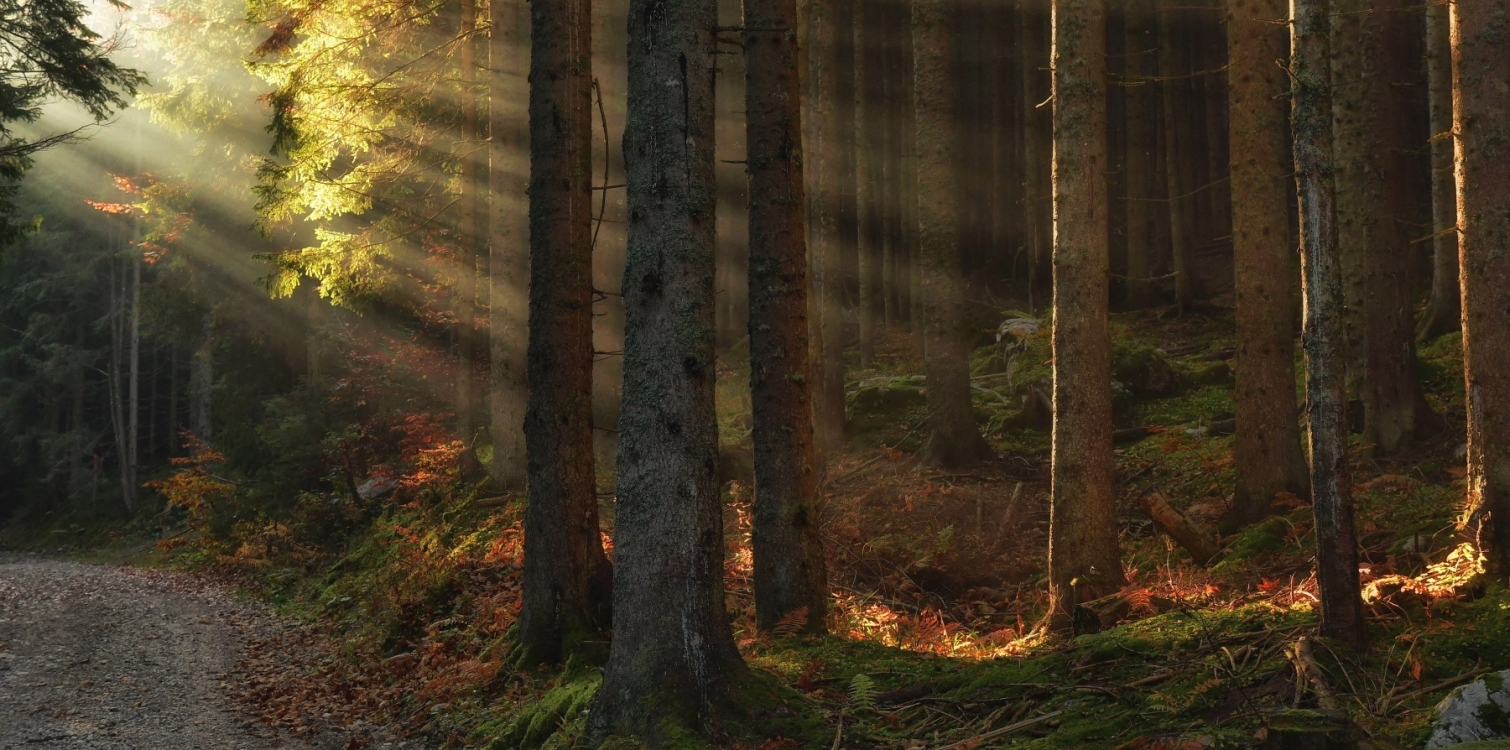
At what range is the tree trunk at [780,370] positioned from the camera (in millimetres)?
8469

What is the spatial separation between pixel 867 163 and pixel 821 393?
6043mm

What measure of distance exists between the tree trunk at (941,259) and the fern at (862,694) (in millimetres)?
7891

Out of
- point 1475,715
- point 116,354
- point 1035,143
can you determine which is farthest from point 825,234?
point 116,354

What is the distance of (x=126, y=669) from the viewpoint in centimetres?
1214

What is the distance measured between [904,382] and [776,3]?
10.4m

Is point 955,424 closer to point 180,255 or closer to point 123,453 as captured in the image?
point 180,255

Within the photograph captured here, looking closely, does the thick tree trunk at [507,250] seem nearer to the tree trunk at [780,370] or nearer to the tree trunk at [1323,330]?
the tree trunk at [780,370]

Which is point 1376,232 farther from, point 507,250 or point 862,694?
point 507,250

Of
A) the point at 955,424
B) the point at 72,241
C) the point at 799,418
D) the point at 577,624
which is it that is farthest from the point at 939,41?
the point at 72,241

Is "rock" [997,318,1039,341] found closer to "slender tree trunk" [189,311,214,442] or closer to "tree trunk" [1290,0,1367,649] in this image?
"tree trunk" [1290,0,1367,649]

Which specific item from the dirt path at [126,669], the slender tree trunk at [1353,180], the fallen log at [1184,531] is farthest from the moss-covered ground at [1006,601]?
the slender tree trunk at [1353,180]

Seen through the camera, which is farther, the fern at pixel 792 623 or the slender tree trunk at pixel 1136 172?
the slender tree trunk at pixel 1136 172

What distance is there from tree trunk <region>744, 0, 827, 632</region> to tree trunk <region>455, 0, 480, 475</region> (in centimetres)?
963

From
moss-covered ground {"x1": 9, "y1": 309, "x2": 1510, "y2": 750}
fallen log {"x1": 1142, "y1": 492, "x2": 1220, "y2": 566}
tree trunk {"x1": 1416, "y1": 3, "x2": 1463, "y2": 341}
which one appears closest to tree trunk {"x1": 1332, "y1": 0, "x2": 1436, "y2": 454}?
moss-covered ground {"x1": 9, "y1": 309, "x2": 1510, "y2": 750}
